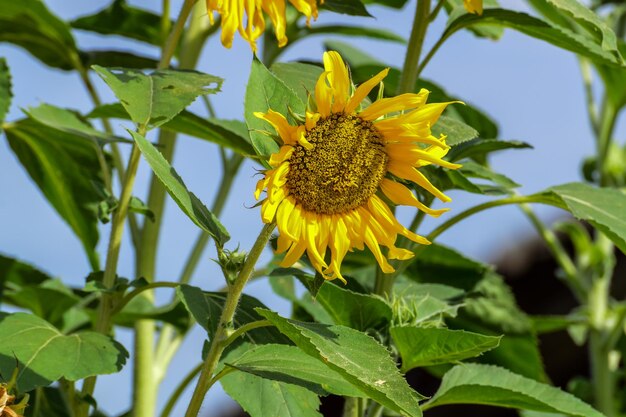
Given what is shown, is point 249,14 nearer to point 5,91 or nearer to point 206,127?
point 206,127

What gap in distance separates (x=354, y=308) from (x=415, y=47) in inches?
10.3

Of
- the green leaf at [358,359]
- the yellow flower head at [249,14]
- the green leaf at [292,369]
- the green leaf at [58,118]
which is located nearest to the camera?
the green leaf at [358,359]

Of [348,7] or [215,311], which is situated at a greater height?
[348,7]

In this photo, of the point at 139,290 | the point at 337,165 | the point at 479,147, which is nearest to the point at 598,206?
the point at 479,147

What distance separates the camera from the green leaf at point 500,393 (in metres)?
0.95

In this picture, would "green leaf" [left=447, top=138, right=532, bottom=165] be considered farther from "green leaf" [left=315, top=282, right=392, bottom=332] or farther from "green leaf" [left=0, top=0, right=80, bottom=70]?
"green leaf" [left=0, top=0, right=80, bottom=70]

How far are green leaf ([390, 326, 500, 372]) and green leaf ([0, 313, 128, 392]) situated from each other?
0.24m

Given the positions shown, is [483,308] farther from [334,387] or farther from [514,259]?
[514,259]

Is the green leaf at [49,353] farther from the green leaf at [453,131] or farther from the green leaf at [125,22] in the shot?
the green leaf at [125,22]

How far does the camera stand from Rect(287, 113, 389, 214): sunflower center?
808mm

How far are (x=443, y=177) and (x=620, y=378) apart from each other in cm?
117

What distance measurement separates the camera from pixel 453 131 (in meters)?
0.90

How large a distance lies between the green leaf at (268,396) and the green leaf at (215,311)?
4cm

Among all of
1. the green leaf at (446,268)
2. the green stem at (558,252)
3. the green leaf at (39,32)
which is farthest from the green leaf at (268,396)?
the green stem at (558,252)
